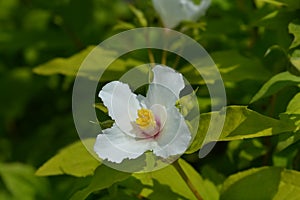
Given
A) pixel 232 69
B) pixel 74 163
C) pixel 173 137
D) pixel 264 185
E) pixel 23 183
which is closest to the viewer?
pixel 173 137

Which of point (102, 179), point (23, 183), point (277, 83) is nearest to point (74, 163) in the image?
point (102, 179)

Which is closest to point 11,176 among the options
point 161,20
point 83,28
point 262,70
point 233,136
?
point 83,28

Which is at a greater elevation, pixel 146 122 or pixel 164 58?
pixel 146 122

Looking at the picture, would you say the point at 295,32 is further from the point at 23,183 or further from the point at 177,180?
the point at 23,183

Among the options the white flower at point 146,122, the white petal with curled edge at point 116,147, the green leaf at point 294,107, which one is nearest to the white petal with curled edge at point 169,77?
the white flower at point 146,122

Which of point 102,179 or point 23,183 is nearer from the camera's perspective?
point 102,179

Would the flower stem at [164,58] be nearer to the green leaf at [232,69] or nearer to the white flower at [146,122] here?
the green leaf at [232,69]

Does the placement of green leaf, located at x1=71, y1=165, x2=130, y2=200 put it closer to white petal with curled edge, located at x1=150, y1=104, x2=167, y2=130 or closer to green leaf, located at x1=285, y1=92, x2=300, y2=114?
white petal with curled edge, located at x1=150, y1=104, x2=167, y2=130
